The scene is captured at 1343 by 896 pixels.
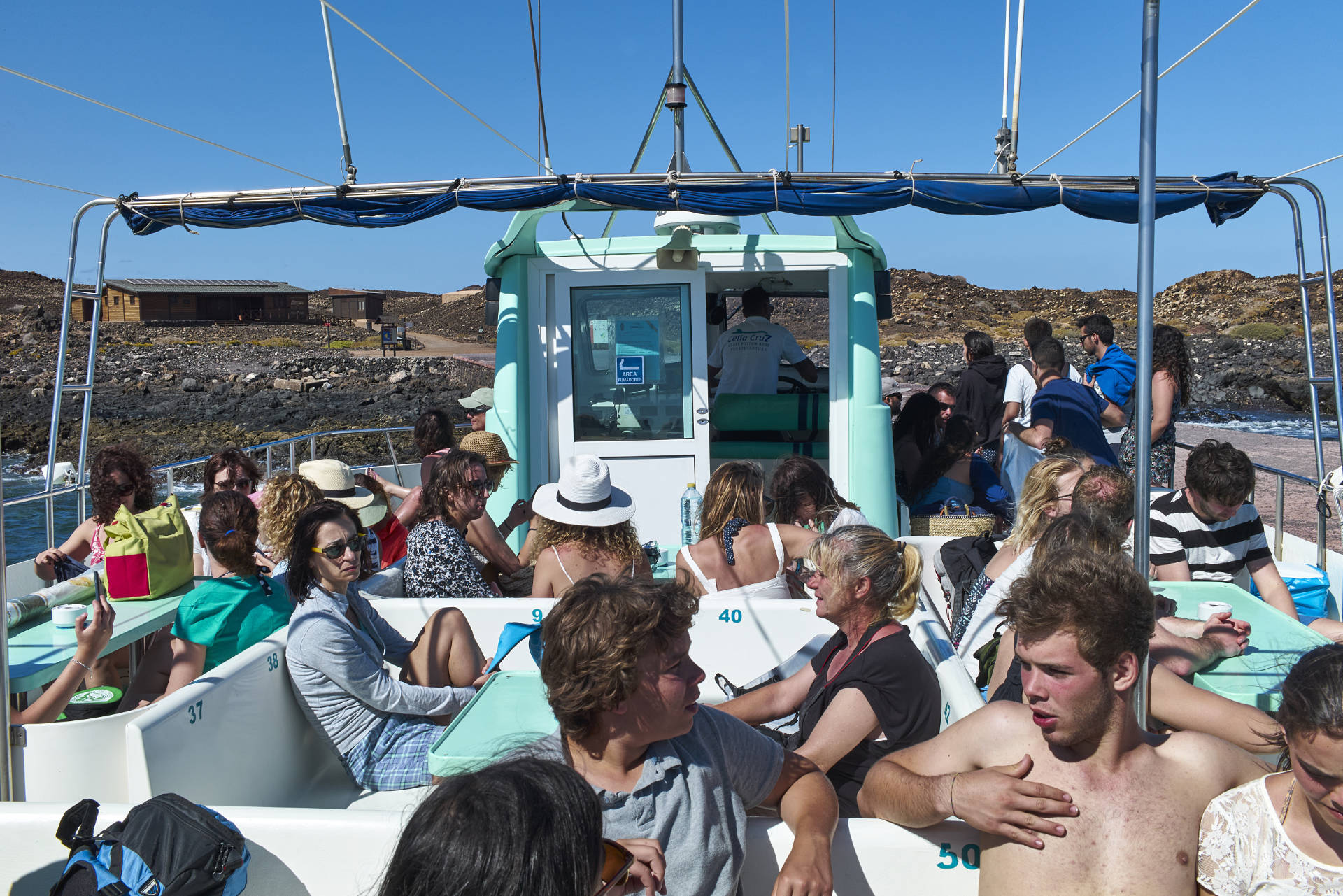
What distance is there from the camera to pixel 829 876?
73.0 inches

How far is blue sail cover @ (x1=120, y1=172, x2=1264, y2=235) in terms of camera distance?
15.7 ft

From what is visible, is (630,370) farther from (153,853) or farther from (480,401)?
(153,853)

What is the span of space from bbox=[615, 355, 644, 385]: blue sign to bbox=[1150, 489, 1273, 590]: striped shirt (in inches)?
127

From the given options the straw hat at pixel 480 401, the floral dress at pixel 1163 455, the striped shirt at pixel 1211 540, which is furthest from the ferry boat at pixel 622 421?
the striped shirt at pixel 1211 540

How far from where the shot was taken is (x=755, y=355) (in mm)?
6812

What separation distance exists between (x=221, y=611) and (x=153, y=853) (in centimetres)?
167

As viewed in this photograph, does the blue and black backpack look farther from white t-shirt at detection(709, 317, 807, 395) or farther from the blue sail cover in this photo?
white t-shirt at detection(709, 317, 807, 395)

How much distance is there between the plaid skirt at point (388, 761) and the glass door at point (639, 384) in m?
3.25

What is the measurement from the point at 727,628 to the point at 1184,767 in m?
1.91

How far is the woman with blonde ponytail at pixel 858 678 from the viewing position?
2.35m

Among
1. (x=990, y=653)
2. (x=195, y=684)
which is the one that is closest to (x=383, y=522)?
(x=195, y=684)

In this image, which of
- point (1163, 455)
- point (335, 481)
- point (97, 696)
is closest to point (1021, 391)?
point (1163, 455)

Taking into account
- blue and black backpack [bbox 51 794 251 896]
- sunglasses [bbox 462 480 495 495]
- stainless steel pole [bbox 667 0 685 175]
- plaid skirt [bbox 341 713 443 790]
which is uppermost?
stainless steel pole [bbox 667 0 685 175]

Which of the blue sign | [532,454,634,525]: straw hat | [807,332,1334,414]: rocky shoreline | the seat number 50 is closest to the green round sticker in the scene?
[532,454,634,525]: straw hat
